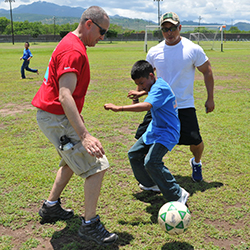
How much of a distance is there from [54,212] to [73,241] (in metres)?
0.46

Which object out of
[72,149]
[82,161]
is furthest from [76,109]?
[82,161]

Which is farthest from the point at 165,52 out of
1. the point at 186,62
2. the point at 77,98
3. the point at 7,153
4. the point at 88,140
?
the point at 7,153

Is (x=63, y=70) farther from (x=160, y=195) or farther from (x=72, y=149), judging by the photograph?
(x=160, y=195)

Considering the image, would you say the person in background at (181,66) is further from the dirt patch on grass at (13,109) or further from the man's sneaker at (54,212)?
the dirt patch on grass at (13,109)

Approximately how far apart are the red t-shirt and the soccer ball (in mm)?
1491

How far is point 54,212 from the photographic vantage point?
11.2ft

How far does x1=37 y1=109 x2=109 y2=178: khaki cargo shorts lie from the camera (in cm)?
285

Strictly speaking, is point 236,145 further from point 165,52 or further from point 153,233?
point 153,233

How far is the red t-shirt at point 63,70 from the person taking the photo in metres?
2.60

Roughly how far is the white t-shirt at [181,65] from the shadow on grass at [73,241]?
194cm

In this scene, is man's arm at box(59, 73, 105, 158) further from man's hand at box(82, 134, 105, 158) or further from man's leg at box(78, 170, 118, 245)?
man's leg at box(78, 170, 118, 245)

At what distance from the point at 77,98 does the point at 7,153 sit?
135 inches

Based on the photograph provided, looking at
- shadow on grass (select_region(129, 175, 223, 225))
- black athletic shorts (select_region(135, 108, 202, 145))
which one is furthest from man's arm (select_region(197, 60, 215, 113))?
shadow on grass (select_region(129, 175, 223, 225))

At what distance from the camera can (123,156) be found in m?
5.41
